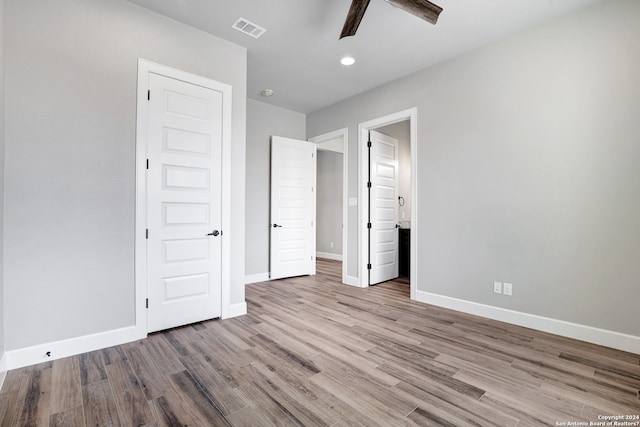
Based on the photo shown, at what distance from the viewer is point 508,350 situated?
8.16 ft

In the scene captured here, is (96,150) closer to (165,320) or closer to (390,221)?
(165,320)

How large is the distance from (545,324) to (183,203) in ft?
12.3

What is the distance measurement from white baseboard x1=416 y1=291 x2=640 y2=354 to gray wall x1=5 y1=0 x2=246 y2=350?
3393mm

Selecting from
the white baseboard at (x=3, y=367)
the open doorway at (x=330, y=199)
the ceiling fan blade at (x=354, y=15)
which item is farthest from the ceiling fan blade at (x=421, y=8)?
the open doorway at (x=330, y=199)

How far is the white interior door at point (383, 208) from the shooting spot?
4703 mm

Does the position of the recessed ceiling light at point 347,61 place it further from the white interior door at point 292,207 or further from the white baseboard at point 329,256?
the white baseboard at point 329,256

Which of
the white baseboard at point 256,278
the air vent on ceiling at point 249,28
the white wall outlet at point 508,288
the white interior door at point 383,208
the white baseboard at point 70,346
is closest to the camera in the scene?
the white baseboard at point 70,346

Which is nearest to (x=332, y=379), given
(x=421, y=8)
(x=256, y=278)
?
(x=421, y=8)

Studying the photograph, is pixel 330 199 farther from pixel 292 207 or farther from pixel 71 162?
pixel 71 162

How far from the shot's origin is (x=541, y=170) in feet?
9.61

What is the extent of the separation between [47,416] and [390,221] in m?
4.47

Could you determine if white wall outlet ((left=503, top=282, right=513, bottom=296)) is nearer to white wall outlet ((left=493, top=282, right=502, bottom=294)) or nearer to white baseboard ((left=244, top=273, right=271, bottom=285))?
white wall outlet ((left=493, top=282, right=502, bottom=294))

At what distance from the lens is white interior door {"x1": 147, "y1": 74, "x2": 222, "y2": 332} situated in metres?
2.79

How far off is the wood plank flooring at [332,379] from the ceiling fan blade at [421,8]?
278 cm
